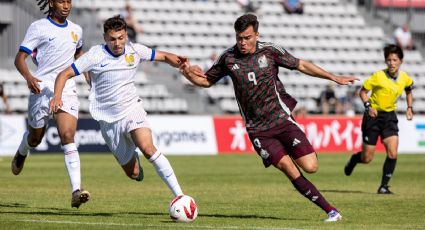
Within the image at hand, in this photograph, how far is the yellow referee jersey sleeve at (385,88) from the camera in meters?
16.8

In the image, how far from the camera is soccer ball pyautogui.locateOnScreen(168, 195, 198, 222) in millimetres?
11172

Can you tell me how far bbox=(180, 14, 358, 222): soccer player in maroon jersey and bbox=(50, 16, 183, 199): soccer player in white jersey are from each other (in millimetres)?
856

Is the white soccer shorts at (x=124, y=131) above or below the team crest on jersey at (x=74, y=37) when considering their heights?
below

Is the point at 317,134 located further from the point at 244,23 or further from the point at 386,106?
the point at 244,23

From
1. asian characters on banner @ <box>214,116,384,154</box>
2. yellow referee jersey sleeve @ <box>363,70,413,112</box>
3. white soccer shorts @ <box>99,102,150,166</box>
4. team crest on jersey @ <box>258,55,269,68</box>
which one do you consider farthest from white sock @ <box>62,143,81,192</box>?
asian characters on banner @ <box>214,116,384,154</box>

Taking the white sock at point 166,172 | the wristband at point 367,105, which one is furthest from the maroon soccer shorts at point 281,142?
the wristband at point 367,105

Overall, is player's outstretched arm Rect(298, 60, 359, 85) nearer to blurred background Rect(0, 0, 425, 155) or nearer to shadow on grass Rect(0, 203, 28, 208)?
shadow on grass Rect(0, 203, 28, 208)

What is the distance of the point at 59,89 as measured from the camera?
11.8 metres

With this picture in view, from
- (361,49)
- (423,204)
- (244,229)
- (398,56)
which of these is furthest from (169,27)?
(244,229)

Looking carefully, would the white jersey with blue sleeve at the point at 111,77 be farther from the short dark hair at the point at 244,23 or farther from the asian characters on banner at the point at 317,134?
the asian characters on banner at the point at 317,134

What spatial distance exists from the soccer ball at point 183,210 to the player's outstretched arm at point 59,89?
6.07 feet

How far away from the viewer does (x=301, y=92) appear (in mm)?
36531

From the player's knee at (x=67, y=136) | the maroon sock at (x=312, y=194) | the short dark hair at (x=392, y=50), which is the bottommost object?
the maroon sock at (x=312, y=194)

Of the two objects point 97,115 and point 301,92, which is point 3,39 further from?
point 97,115
